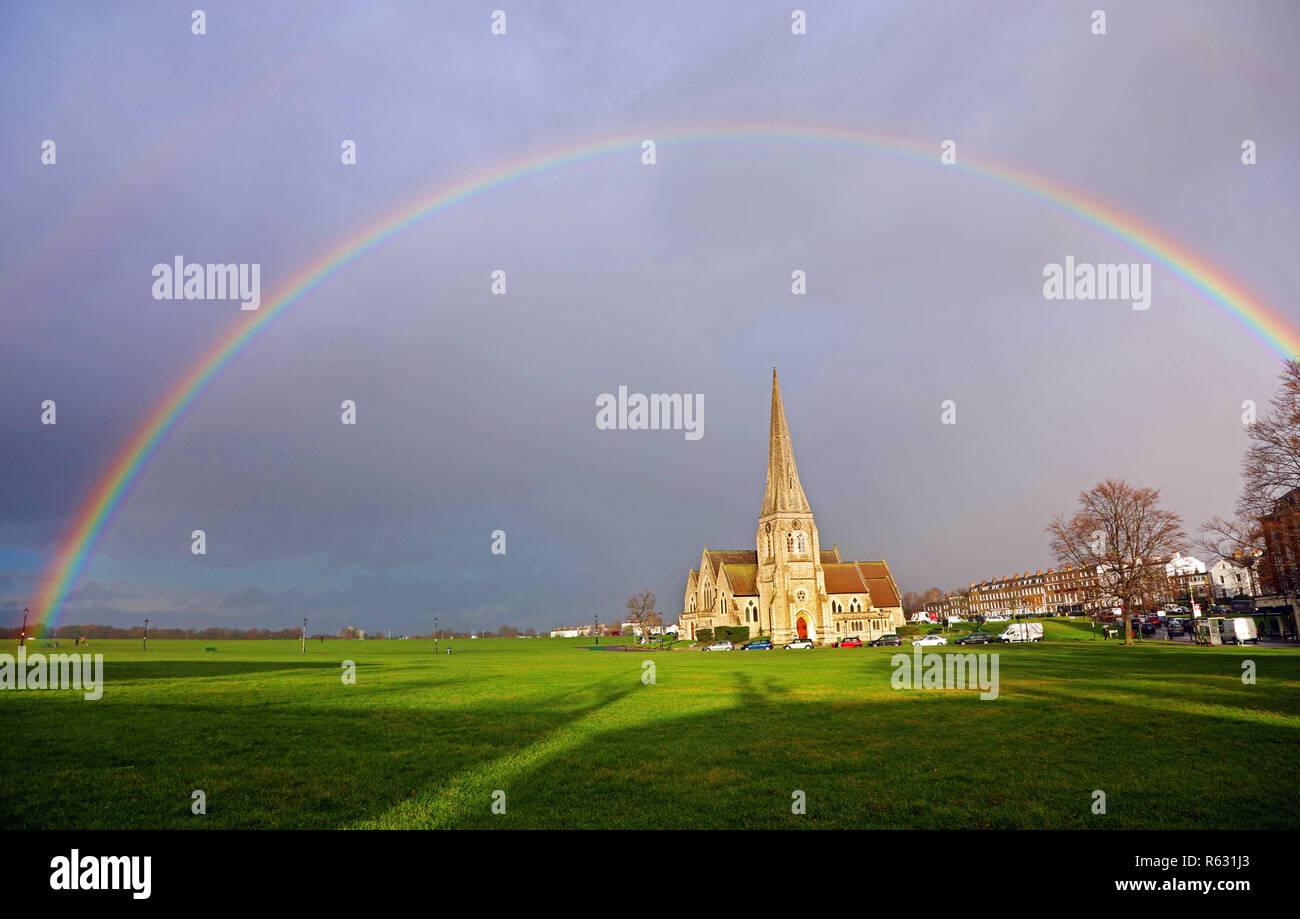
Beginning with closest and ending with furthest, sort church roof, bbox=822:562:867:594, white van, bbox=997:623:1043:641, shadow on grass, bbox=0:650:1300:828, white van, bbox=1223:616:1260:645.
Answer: shadow on grass, bbox=0:650:1300:828, white van, bbox=1223:616:1260:645, white van, bbox=997:623:1043:641, church roof, bbox=822:562:867:594

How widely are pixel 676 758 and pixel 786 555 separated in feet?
300

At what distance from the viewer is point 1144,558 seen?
205ft

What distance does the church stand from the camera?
336 feet

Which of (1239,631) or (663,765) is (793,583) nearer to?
(1239,631)

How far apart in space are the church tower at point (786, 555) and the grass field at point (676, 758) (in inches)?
2977

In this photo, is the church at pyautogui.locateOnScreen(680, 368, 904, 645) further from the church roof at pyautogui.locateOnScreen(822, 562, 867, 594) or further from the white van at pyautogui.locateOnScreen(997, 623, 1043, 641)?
the white van at pyautogui.locateOnScreen(997, 623, 1043, 641)

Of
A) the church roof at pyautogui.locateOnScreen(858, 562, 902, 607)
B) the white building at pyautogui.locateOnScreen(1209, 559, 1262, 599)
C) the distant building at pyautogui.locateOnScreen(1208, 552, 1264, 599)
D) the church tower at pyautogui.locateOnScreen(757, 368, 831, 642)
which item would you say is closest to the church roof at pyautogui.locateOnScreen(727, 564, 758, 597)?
the church tower at pyautogui.locateOnScreen(757, 368, 831, 642)

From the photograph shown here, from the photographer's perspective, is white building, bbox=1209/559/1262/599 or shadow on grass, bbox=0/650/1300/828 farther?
white building, bbox=1209/559/1262/599

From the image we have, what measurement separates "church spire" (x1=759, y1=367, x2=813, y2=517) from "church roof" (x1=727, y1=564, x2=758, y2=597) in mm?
13635

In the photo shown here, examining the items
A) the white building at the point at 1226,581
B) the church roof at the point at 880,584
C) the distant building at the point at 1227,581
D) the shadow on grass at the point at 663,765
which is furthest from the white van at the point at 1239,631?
the white building at the point at 1226,581

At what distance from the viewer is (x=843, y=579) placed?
113 meters

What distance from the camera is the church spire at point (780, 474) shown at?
106 metres

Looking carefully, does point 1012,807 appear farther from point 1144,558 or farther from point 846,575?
point 846,575
